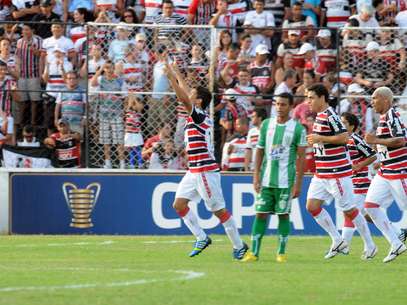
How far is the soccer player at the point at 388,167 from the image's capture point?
14.9 metres

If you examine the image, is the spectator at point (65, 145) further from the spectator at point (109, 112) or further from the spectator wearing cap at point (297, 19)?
the spectator wearing cap at point (297, 19)

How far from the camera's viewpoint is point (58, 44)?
2208cm

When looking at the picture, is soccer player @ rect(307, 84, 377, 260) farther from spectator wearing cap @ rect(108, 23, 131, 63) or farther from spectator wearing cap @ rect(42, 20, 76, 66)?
spectator wearing cap @ rect(42, 20, 76, 66)

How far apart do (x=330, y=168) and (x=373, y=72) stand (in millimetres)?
6672

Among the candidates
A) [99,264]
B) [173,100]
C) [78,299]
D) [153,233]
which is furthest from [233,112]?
[78,299]

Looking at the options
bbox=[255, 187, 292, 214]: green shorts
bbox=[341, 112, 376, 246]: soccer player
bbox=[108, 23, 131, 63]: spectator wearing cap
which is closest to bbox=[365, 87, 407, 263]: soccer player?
bbox=[255, 187, 292, 214]: green shorts

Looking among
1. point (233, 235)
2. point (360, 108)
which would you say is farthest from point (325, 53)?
point (233, 235)

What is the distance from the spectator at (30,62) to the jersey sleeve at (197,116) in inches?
273

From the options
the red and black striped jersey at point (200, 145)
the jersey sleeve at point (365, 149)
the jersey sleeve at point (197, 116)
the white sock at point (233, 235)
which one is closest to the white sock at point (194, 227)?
the white sock at point (233, 235)

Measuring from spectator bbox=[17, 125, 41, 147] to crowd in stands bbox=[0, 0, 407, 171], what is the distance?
0.06 ft

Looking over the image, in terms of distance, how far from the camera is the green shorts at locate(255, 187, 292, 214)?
580 inches

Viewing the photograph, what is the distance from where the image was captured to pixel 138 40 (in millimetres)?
20891

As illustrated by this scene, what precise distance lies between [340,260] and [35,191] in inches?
292

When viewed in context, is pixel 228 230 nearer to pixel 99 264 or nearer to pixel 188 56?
pixel 99 264
